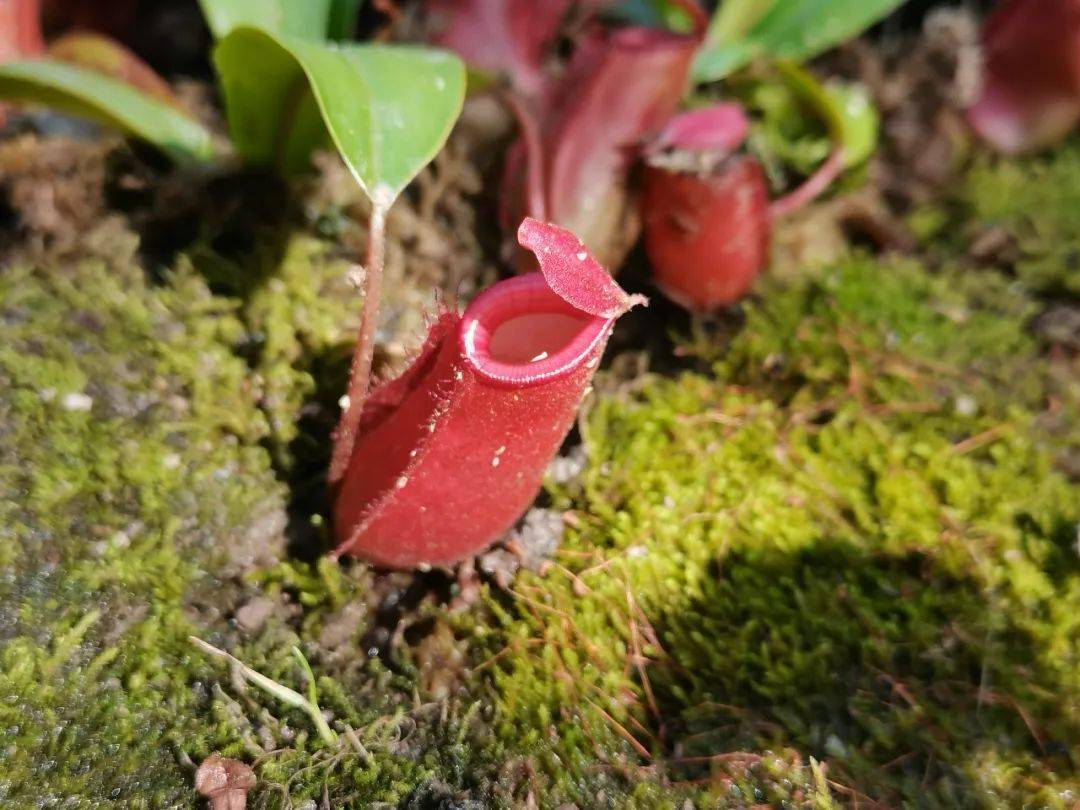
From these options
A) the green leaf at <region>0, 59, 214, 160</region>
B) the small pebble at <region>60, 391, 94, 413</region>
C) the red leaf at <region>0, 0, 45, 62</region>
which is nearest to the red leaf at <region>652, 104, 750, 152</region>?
the green leaf at <region>0, 59, 214, 160</region>

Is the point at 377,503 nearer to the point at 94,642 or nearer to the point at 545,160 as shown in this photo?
the point at 94,642

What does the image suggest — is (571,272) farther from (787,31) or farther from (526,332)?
(787,31)

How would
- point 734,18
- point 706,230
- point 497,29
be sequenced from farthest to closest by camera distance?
point 734,18, point 497,29, point 706,230

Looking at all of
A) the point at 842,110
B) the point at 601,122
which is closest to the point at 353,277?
the point at 601,122

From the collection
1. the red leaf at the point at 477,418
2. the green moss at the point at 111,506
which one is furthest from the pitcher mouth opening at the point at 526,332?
the green moss at the point at 111,506

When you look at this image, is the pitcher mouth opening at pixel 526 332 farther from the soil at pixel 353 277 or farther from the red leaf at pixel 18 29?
the red leaf at pixel 18 29

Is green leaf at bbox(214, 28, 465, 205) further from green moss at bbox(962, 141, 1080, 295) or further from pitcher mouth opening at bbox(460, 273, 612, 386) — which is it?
green moss at bbox(962, 141, 1080, 295)
